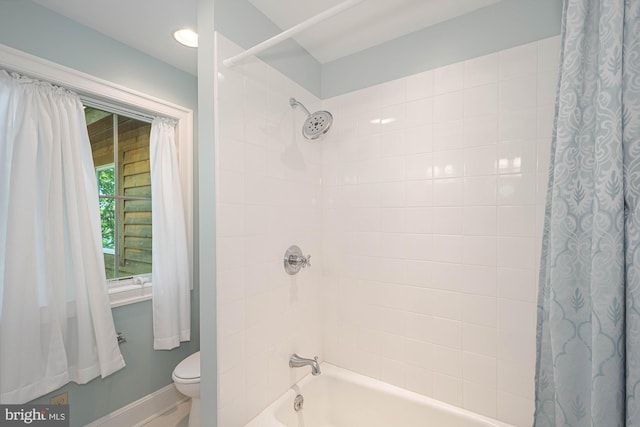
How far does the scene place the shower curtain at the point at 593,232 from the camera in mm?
738

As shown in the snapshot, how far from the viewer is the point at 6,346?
4.40 feet

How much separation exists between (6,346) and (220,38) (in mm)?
1785

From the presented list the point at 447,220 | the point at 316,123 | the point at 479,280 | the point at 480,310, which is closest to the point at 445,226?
the point at 447,220

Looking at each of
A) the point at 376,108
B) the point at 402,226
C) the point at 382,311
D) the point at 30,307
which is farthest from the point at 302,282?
the point at 30,307

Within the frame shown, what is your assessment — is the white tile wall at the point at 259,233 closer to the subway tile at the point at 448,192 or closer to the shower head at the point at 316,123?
the shower head at the point at 316,123

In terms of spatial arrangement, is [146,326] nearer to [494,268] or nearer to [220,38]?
[220,38]

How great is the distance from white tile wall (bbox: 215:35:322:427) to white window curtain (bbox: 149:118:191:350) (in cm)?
102

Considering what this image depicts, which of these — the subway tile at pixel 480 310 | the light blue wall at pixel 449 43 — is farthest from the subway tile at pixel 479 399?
the light blue wall at pixel 449 43

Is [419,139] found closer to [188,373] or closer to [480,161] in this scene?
[480,161]

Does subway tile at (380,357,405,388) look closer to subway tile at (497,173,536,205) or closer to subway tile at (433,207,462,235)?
subway tile at (433,207,462,235)

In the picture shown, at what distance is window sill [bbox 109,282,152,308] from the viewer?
5.95 ft

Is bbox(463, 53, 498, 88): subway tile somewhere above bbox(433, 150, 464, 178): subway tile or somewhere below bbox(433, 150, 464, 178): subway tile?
above

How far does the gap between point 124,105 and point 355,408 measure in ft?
8.00

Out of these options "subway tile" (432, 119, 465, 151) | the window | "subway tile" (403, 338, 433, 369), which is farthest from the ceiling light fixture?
"subway tile" (403, 338, 433, 369)
